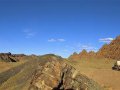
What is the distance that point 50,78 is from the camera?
1252 cm

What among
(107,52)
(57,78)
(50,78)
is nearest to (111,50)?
(107,52)

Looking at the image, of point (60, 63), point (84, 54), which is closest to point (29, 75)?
point (60, 63)

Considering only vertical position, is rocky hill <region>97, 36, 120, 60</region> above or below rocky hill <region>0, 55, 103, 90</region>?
above

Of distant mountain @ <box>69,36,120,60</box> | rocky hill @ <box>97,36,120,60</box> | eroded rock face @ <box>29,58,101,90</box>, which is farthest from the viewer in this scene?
rocky hill @ <box>97,36,120,60</box>

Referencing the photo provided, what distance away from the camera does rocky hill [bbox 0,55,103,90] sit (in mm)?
12453

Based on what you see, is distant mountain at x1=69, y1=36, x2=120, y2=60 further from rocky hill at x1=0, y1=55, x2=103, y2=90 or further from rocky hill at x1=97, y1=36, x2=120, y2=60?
rocky hill at x1=0, y1=55, x2=103, y2=90

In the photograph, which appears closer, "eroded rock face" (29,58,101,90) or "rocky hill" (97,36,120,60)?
"eroded rock face" (29,58,101,90)

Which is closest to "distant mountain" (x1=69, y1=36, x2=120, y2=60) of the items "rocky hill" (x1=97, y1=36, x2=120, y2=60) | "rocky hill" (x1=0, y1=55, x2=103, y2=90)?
"rocky hill" (x1=97, y1=36, x2=120, y2=60)

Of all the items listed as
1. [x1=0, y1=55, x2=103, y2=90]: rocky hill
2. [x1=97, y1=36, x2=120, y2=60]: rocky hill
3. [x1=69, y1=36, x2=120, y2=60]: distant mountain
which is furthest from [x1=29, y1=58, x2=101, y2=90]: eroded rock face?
[x1=97, y1=36, x2=120, y2=60]: rocky hill

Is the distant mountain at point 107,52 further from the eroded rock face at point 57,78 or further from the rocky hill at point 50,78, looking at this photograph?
the eroded rock face at point 57,78

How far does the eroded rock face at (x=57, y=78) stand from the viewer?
489 inches

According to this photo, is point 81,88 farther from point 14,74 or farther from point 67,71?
point 14,74

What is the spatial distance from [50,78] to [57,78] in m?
0.35

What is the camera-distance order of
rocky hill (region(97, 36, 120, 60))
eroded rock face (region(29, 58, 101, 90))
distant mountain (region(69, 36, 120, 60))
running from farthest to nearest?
rocky hill (region(97, 36, 120, 60)), distant mountain (region(69, 36, 120, 60)), eroded rock face (region(29, 58, 101, 90))
